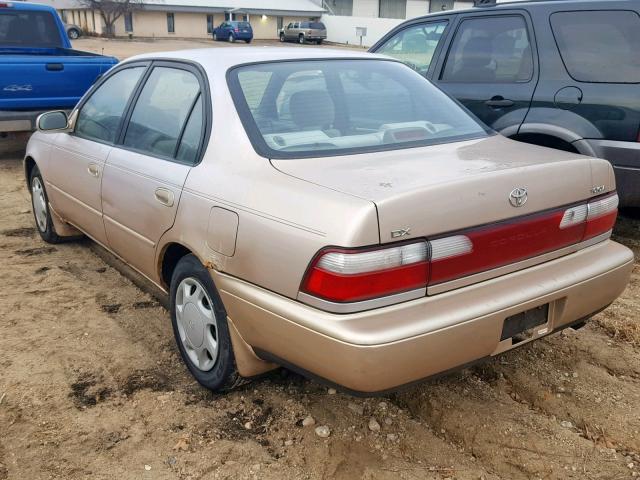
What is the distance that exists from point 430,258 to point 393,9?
53.7 m

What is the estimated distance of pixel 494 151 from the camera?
9.97 feet

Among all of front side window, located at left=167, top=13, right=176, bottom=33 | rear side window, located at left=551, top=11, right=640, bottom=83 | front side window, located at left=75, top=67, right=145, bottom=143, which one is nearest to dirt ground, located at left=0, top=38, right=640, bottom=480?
front side window, located at left=75, top=67, right=145, bottom=143

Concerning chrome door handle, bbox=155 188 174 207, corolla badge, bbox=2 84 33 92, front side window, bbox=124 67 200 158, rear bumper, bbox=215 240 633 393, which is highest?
front side window, bbox=124 67 200 158

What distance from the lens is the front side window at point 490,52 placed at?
5.20 metres

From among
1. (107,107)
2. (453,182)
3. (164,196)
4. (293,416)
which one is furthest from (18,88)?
(453,182)

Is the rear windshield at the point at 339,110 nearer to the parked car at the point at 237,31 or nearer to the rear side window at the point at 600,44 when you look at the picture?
the rear side window at the point at 600,44

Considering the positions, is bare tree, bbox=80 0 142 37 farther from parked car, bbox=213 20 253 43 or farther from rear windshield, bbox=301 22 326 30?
rear windshield, bbox=301 22 326 30

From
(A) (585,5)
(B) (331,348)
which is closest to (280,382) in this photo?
(B) (331,348)

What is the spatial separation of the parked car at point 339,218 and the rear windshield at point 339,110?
0.01 m

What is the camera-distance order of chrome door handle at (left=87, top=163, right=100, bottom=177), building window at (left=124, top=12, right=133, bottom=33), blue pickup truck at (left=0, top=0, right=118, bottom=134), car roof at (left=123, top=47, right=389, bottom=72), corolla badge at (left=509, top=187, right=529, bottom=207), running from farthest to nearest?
building window at (left=124, top=12, right=133, bottom=33) → blue pickup truck at (left=0, top=0, right=118, bottom=134) → chrome door handle at (left=87, top=163, right=100, bottom=177) → car roof at (left=123, top=47, right=389, bottom=72) → corolla badge at (left=509, top=187, right=529, bottom=207)

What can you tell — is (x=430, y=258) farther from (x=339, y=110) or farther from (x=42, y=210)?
(x=42, y=210)

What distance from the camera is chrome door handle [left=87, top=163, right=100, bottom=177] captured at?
3916 mm

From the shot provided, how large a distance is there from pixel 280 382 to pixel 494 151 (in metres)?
1.56

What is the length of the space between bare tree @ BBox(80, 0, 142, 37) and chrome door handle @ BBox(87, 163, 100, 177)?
48.3 meters
